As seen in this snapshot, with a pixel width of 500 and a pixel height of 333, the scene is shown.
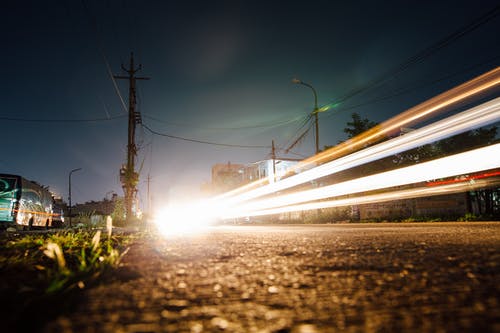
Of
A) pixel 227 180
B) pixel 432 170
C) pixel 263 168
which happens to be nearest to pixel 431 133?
pixel 432 170

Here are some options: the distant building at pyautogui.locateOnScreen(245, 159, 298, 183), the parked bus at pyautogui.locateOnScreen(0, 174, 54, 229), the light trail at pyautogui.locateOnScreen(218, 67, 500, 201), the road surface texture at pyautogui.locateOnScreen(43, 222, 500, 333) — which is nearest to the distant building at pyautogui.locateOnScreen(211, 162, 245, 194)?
the distant building at pyautogui.locateOnScreen(245, 159, 298, 183)

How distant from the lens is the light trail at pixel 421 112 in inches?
516

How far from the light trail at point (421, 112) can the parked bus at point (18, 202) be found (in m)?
20.9

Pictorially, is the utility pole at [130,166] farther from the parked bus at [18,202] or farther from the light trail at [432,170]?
the light trail at [432,170]

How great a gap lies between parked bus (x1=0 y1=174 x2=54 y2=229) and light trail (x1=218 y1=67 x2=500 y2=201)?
20.9m

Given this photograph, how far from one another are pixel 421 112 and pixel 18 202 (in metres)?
24.6

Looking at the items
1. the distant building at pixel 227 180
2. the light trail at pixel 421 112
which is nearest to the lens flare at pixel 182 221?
the light trail at pixel 421 112

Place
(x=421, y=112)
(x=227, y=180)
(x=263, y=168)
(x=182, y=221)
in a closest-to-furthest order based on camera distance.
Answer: (x=421, y=112) → (x=182, y=221) → (x=263, y=168) → (x=227, y=180)

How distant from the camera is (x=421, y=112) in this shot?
55.2 feet

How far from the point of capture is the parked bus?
718 inches

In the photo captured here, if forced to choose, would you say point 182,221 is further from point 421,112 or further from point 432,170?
point 421,112

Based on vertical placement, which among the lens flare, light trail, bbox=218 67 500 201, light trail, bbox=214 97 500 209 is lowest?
the lens flare

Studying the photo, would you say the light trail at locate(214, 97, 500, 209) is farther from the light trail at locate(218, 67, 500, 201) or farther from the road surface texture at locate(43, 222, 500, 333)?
the road surface texture at locate(43, 222, 500, 333)

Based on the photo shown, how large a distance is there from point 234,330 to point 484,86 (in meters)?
16.4
